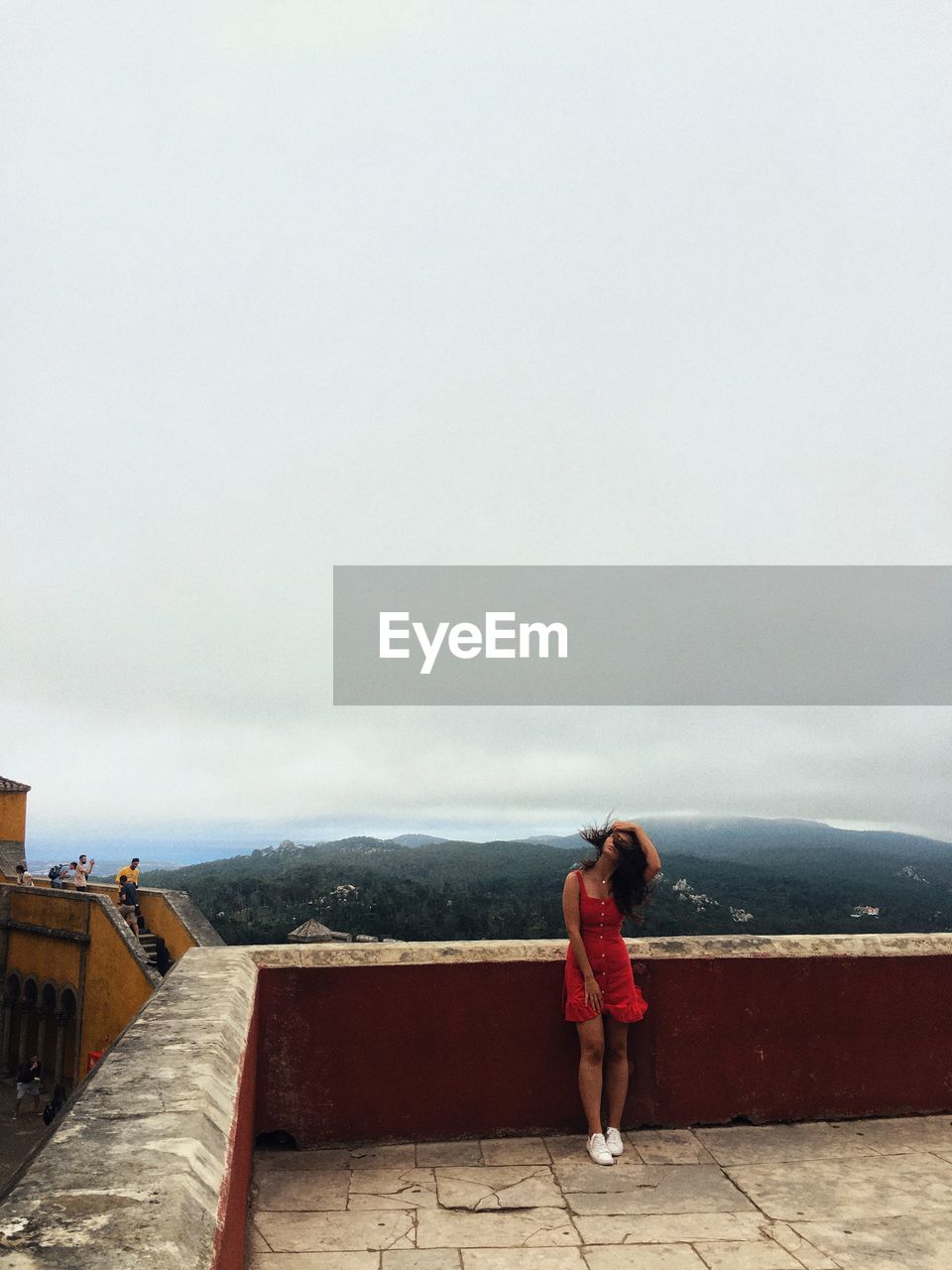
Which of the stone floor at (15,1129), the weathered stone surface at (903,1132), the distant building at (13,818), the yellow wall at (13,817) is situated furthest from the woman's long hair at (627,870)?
Result: the yellow wall at (13,817)

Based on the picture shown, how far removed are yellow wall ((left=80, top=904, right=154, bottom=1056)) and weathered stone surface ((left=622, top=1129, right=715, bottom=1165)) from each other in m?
12.6

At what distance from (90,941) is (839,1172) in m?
17.2

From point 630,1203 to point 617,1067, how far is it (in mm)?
511

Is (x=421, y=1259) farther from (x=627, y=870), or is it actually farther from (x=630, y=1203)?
(x=627, y=870)

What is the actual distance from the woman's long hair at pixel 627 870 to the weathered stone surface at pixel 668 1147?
80 centimetres

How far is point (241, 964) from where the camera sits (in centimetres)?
344

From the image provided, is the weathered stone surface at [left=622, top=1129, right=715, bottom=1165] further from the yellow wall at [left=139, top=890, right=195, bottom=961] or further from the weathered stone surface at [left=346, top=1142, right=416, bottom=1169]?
the yellow wall at [left=139, top=890, right=195, bottom=961]

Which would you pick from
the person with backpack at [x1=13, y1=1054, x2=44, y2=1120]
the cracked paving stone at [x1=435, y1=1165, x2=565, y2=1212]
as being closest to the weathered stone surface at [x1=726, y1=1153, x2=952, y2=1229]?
the cracked paving stone at [x1=435, y1=1165, x2=565, y2=1212]

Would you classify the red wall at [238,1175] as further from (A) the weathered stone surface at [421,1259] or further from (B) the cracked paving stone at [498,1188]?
(B) the cracked paving stone at [498,1188]

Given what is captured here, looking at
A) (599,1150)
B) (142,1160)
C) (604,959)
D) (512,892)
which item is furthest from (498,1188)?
(512,892)

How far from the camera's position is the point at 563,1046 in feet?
11.5

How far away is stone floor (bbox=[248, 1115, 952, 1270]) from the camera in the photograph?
2590 millimetres

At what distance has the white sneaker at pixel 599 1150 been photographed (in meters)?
3.20

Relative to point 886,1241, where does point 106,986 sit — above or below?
below
